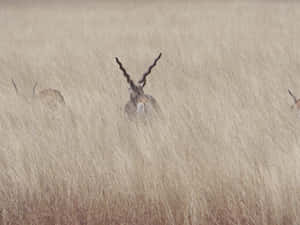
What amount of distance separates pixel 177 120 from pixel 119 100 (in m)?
1.30

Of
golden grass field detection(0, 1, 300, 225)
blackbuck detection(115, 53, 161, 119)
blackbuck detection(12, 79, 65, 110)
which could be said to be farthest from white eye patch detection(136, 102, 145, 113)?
blackbuck detection(12, 79, 65, 110)

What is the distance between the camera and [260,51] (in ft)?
24.1

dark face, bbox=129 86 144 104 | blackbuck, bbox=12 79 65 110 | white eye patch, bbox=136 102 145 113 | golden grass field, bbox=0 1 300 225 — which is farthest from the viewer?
blackbuck, bbox=12 79 65 110

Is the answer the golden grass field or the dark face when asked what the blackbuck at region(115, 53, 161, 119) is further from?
the golden grass field

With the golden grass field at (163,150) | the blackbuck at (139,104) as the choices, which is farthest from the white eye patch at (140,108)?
the golden grass field at (163,150)

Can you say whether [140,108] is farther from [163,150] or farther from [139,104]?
[163,150]

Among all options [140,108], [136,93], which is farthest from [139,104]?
[136,93]

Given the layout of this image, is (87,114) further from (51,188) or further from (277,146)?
(277,146)

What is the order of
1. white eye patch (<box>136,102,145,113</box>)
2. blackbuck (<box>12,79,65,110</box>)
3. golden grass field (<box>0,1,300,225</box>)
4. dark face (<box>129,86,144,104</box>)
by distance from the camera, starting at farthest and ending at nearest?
blackbuck (<box>12,79,65,110</box>), dark face (<box>129,86,144,104</box>), white eye patch (<box>136,102,145,113</box>), golden grass field (<box>0,1,300,225</box>)

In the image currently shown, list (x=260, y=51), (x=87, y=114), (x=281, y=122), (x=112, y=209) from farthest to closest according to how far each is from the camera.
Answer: (x=260, y=51) < (x=87, y=114) < (x=281, y=122) < (x=112, y=209)

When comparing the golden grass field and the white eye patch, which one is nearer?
the golden grass field

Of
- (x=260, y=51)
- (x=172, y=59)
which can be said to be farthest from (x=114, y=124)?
(x=260, y=51)

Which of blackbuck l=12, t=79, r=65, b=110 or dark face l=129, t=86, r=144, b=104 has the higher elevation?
dark face l=129, t=86, r=144, b=104

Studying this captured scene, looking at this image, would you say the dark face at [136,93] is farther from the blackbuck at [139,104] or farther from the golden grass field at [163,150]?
the golden grass field at [163,150]
